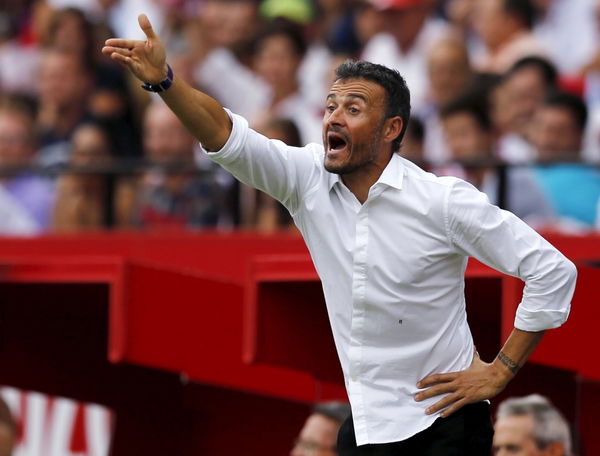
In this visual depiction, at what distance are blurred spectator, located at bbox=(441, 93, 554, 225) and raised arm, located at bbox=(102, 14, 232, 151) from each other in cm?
354

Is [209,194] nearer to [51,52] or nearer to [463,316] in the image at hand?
[51,52]

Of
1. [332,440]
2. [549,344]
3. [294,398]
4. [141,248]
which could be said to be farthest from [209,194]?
[549,344]

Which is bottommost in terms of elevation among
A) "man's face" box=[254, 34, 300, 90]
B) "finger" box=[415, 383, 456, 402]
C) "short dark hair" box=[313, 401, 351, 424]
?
"short dark hair" box=[313, 401, 351, 424]

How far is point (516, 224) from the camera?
4.52 metres

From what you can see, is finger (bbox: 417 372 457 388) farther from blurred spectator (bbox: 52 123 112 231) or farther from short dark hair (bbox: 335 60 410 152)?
blurred spectator (bbox: 52 123 112 231)

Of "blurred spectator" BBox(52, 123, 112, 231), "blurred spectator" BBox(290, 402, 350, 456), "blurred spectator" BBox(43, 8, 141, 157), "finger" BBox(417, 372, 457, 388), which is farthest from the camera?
"blurred spectator" BBox(43, 8, 141, 157)

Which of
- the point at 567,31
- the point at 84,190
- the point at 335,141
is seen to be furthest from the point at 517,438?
the point at 567,31

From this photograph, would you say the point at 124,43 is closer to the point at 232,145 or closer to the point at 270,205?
the point at 232,145

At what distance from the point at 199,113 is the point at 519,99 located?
188 inches

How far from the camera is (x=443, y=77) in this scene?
30.9 feet

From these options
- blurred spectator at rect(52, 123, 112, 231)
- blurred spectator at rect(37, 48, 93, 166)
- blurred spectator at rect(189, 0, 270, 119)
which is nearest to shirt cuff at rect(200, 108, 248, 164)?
blurred spectator at rect(52, 123, 112, 231)

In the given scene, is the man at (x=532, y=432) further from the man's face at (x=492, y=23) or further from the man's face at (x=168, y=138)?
the man's face at (x=492, y=23)

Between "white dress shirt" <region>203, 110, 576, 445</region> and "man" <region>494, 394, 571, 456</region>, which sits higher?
"white dress shirt" <region>203, 110, 576, 445</region>

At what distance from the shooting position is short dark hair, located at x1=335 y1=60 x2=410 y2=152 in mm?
4645
